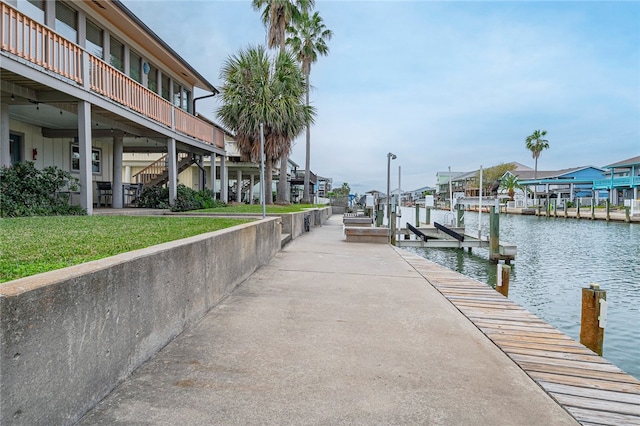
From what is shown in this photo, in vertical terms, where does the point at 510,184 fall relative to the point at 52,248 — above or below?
above

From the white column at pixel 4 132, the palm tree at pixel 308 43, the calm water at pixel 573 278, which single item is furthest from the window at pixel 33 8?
the palm tree at pixel 308 43

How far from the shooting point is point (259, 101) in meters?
18.6

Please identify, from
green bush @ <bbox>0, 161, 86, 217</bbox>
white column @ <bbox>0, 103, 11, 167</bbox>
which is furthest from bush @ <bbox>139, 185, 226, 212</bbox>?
white column @ <bbox>0, 103, 11, 167</bbox>

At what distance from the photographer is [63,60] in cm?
898

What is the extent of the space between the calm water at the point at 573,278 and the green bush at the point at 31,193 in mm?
10882

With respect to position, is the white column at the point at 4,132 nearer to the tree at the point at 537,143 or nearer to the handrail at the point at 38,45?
the handrail at the point at 38,45

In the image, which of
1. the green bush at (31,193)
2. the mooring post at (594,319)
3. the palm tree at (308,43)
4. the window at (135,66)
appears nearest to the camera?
the mooring post at (594,319)

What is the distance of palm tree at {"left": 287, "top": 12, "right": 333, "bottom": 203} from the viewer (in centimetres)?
2945

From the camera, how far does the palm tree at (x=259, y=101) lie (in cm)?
1850

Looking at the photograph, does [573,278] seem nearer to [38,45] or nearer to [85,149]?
[85,149]

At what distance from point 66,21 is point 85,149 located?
4.51 meters

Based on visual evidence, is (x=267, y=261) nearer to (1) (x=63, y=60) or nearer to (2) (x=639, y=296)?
(1) (x=63, y=60)

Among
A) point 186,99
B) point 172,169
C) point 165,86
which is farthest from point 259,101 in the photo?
point 172,169

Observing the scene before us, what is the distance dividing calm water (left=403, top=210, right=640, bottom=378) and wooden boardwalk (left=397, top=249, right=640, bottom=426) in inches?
94.6
